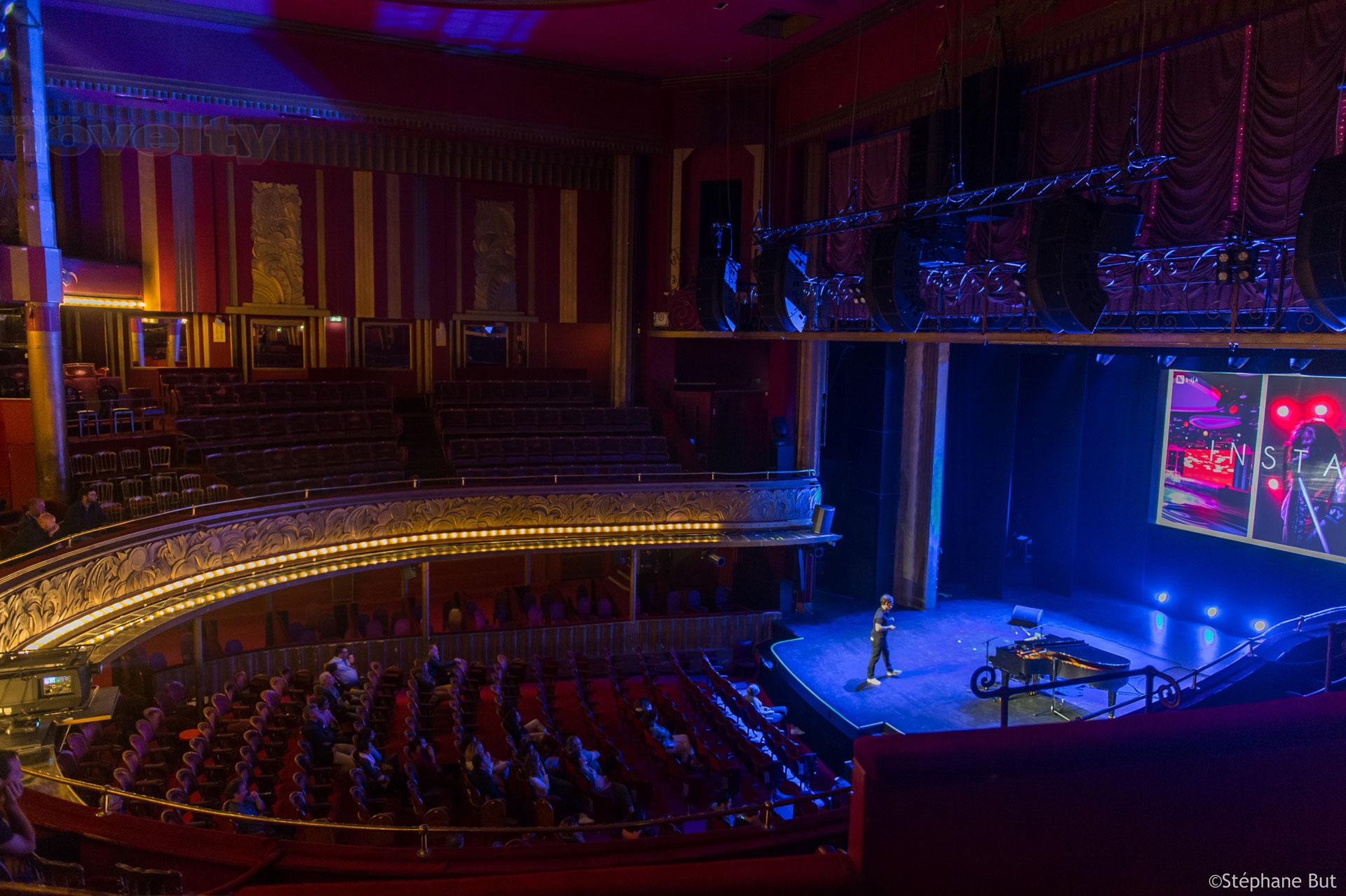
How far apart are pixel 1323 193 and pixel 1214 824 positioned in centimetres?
490

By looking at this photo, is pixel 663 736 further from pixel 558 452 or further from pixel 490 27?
pixel 490 27

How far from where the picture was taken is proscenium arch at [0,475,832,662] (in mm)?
7656

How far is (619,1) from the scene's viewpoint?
11586 millimetres

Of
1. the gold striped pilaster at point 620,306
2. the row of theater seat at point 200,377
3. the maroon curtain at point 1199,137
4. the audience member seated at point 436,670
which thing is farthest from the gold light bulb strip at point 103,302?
the maroon curtain at point 1199,137

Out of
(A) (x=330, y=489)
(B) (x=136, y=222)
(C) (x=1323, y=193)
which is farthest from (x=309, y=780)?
(B) (x=136, y=222)

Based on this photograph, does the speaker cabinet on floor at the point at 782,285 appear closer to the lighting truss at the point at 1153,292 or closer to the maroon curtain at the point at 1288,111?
the lighting truss at the point at 1153,292

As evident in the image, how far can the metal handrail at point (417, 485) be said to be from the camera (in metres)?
8.33

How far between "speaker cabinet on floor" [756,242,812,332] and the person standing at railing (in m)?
7.94

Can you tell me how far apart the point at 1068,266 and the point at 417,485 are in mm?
8831

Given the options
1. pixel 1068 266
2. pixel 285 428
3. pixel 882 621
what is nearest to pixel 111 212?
pixel 285 428

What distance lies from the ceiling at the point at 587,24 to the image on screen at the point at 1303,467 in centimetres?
735

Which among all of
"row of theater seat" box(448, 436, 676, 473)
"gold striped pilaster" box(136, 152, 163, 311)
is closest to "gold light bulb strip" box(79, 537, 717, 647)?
"row of theater seat" box(448, 436, 676, 473)

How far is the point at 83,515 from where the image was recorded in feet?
27.7

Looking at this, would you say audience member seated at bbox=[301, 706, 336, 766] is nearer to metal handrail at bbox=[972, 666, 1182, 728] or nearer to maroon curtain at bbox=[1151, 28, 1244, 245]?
metal handrail at bbox=[972, 666, 1182, 728]
